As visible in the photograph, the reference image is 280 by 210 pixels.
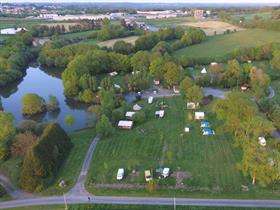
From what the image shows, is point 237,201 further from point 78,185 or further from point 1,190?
point 1,190

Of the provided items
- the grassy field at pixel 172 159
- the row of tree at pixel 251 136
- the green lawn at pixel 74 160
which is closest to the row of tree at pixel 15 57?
the green lawn at pixel 74 160

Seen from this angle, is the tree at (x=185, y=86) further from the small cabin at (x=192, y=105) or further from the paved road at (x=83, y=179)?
the paved road at (x=83, y=179)

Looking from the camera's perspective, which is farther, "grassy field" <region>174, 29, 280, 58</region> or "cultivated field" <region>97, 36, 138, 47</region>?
"cultivated field" <region>97, 36, 138, 47</region>

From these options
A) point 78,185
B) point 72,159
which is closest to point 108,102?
point 72,159

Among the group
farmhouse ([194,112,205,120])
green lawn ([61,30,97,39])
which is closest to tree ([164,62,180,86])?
farmhouse ([194,112,205,120])

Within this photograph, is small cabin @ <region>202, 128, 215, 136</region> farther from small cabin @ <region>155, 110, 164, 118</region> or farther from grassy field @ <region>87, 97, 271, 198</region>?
small cabin @ <region>155, 110, 164, 118</region>

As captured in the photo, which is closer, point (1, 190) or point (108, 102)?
point (1, 190)
